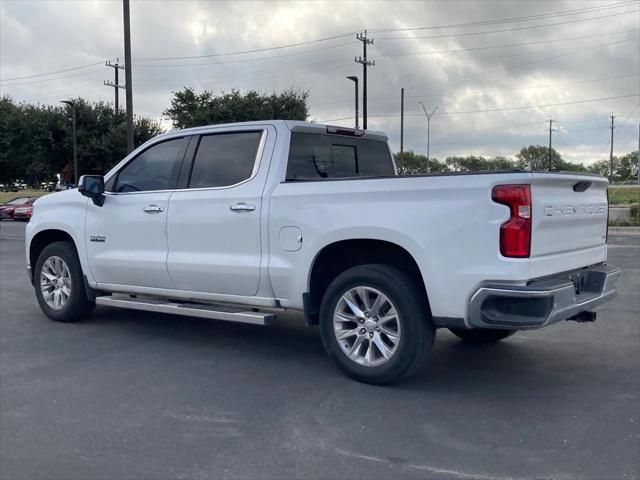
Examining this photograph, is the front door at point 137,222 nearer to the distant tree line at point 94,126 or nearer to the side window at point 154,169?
the side window at point 154,169

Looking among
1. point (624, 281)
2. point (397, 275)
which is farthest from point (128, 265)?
point (624, 281)

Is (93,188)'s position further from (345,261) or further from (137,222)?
(345,261)

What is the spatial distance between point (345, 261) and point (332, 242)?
0.39 m

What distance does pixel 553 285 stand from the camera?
15.0 feet

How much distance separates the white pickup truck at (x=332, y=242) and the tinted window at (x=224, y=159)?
0.04ft

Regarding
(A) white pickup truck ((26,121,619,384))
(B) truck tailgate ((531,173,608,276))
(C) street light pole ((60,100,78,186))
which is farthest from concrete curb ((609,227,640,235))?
(C) street light pole ((60,100,78,186))

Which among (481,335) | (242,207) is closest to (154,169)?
(242,207)

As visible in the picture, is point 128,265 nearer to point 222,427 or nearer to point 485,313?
point 222,427

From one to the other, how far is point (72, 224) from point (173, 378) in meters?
2.63

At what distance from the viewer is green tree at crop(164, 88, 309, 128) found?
4709 centimetres

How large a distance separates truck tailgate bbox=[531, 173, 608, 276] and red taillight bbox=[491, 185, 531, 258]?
0.06 metres

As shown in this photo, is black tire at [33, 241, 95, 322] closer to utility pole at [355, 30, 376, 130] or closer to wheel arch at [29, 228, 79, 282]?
wheel arch at [29, 228, 79, 282]

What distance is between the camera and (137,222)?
258 inches

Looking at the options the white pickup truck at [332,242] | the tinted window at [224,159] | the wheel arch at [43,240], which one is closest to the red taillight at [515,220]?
the white pickup truck at [332,242]
